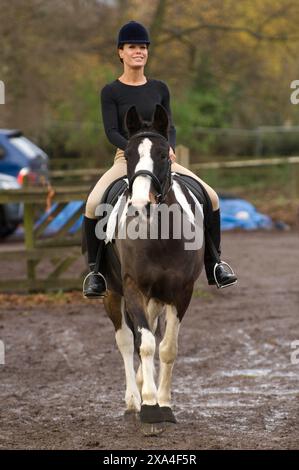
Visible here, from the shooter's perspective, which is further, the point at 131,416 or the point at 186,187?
the point at 186,187

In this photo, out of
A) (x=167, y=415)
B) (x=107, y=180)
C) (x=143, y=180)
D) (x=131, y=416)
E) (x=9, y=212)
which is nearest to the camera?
(x=143, y=180)

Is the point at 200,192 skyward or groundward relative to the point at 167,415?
skyward

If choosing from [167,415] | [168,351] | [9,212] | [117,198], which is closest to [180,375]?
[168,351]

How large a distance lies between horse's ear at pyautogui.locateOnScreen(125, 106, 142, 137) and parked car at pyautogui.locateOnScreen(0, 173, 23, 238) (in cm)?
1195

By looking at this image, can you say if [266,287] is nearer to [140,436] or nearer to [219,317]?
[219,317]

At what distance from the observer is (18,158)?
18.8m

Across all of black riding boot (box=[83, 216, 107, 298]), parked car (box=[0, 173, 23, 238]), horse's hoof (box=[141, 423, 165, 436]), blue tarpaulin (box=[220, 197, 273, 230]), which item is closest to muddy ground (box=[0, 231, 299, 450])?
horse's hoof (box=[141, 423, 165, 436])

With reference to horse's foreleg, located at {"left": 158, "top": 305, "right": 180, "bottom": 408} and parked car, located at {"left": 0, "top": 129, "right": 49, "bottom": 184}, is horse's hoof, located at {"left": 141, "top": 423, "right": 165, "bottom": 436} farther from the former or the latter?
parked car, located at {"left": 0, "top": 129, "right": 49, "bottom": 184}

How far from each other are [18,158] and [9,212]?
1277 mm

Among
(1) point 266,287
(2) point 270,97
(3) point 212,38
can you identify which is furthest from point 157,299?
(2) point 270,97

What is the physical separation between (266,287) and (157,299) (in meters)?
6.71

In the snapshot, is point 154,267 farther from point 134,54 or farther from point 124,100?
point 134,54

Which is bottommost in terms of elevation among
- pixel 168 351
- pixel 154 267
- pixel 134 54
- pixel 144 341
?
pixel 168 351

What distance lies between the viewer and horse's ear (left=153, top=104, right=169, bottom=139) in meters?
6.25
